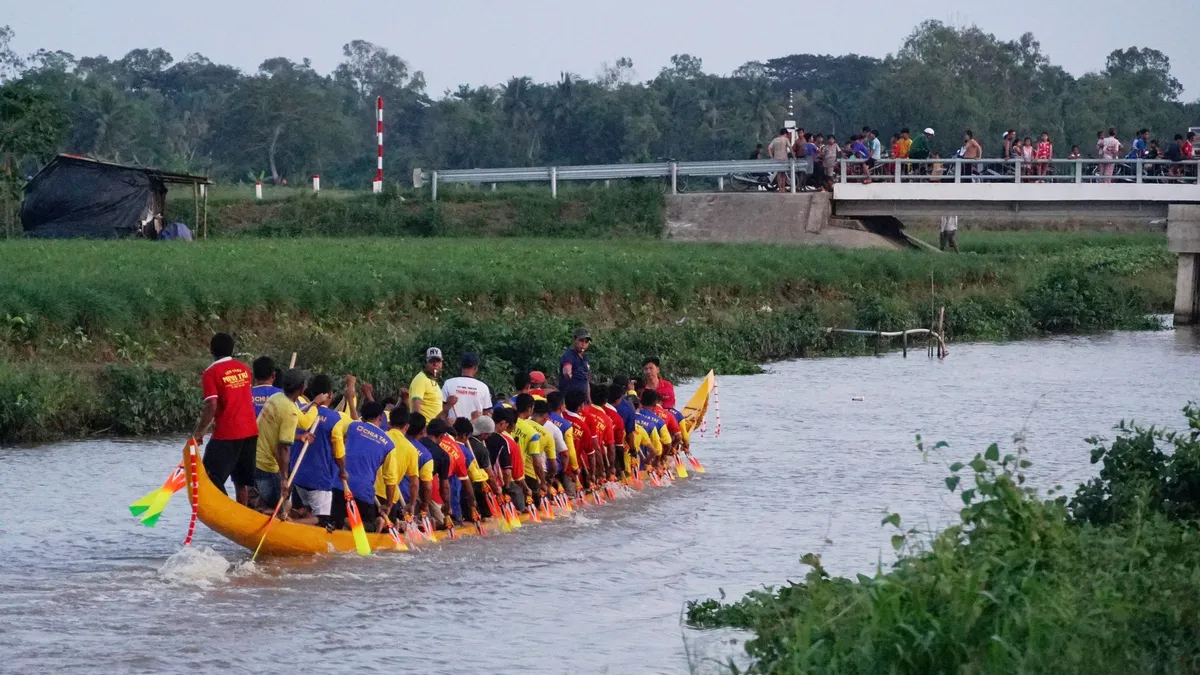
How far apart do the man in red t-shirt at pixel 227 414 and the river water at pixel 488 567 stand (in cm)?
68

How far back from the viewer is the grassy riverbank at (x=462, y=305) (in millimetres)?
19031

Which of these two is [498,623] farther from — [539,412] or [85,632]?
[539,412]

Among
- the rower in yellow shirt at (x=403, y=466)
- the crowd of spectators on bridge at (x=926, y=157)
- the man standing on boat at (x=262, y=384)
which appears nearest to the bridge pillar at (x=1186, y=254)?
the crowd of spectators on bridge at (x=926, y=157)

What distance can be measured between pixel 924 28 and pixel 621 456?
64864 mm

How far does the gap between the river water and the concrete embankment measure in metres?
16.4

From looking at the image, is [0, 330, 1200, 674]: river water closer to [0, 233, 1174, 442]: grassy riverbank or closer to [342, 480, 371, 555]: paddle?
[342, 480, 371, 555]: paddle

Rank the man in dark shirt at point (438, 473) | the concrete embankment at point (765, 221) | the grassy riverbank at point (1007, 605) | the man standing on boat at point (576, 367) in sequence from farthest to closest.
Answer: the concrete embankment at point (765, 221) → the man standing on boat at point (576, 367) → the man in dark shirt at point (438, 473) → the grassy riverbank at point (1007, 605)

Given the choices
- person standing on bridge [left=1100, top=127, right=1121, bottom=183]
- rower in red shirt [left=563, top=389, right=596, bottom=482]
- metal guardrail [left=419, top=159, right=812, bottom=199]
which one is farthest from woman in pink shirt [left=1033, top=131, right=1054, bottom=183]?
rower in red shirt [left=563, top=389, right=596, bottom=482]

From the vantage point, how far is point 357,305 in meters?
23.4

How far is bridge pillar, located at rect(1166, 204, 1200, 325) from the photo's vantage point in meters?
33.0

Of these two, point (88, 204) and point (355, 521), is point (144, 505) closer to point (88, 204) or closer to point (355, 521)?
point (355, 521)

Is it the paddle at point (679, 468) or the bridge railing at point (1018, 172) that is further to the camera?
the bridge railing at point (1018, 172)

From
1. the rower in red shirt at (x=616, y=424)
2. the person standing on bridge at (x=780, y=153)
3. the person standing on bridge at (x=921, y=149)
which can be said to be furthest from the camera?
the person standing on bridge at (x=780, y=153)

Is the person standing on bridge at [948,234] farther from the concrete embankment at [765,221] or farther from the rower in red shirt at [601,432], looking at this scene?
the rower in red shirt at [601,432]
